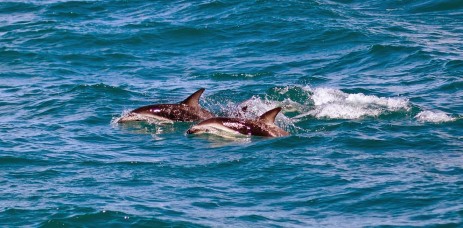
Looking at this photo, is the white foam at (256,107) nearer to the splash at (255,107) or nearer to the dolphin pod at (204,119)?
the splash at (255,107)

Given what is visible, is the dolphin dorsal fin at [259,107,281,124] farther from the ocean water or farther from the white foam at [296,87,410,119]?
the white foam at [296,87,410,119]

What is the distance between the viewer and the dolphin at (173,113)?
91.5ft

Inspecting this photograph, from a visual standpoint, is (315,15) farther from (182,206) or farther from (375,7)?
(182,206)

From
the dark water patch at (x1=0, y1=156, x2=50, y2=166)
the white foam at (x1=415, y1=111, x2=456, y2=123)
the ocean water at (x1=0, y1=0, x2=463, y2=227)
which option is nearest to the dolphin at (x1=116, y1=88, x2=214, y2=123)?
the ocean water at (x1=0, y1=0, x2=463, y2=227)

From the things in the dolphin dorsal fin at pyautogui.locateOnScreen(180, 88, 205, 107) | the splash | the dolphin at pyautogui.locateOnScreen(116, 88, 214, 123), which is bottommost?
the splash

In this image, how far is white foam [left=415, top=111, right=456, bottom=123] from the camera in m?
26.7

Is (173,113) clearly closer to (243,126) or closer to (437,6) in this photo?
(243,126)

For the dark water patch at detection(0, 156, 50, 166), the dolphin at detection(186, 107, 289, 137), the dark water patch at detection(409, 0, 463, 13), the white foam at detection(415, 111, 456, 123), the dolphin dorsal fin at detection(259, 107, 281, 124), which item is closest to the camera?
the dark water patch at detection(0, 156, 50, 166)

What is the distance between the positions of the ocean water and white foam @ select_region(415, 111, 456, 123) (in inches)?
3.7

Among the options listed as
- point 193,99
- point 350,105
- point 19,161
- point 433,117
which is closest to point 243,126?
point 193,99

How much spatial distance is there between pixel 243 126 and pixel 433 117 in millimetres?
5304

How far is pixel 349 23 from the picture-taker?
41.1m

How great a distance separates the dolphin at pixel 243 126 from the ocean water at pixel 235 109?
0.37 metres

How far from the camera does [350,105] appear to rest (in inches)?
1130
